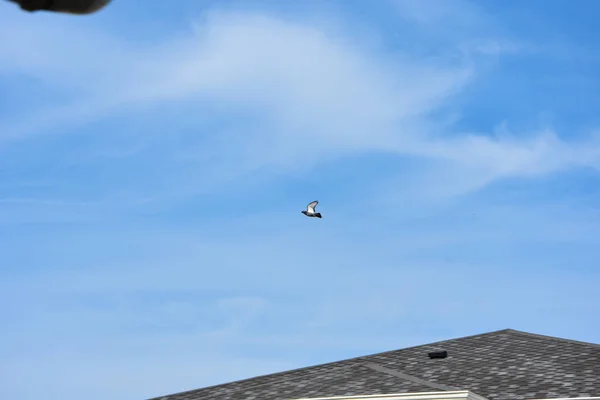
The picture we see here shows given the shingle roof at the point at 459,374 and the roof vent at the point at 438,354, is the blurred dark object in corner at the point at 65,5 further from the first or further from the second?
the roof vent at the point at 438,354

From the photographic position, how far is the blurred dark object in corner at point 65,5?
1.87m

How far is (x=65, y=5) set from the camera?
74.4 inches

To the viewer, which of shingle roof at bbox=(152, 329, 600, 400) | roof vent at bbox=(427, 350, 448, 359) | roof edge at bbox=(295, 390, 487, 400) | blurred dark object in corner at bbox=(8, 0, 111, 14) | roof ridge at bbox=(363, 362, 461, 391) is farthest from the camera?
roof vent at bbox=(427, 350, 448, 359)

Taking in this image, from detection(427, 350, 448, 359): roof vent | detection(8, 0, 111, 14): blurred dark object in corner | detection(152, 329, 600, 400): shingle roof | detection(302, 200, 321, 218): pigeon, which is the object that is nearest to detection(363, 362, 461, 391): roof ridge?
detection(152, 329, 600, 400): shingle roof

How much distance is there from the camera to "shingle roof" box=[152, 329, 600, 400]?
23031 millimetres

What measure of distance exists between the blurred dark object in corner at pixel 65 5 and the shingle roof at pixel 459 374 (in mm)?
21041

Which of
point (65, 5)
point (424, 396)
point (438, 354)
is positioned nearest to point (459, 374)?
point (438, 354)

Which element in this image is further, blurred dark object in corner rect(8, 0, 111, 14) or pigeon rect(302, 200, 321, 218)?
pigeon rect(302, 200, 321, 218)

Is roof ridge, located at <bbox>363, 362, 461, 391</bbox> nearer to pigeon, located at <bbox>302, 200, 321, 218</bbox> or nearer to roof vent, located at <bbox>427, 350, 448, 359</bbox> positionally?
roof vent, located at <bbox>427, 350, 448, 359</bbox>

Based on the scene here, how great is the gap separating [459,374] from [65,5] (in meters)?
24.1

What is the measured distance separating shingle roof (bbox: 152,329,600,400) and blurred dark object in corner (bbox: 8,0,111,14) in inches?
828

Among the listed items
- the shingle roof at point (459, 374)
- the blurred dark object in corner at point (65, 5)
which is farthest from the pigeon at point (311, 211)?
the blurred dark object in corner at point (65, 5)

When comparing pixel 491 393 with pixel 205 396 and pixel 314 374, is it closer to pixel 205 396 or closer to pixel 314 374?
pixel 314 374

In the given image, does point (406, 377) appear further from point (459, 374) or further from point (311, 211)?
point (311, 211)
